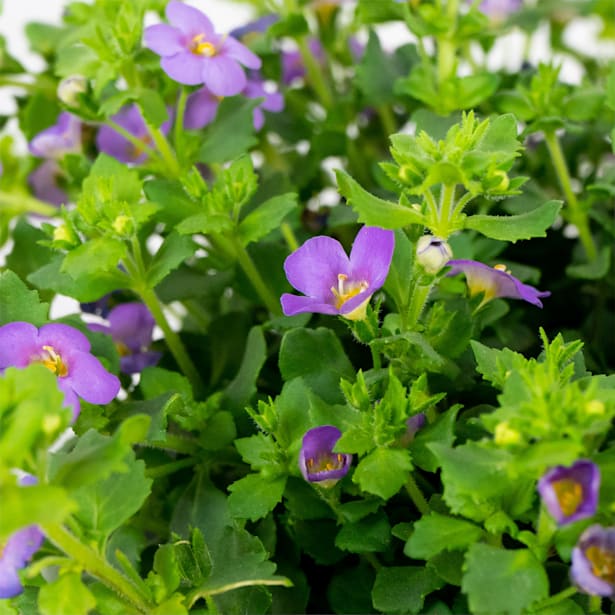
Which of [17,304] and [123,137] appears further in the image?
[123,137]

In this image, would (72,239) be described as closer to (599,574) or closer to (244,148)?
(244,148)

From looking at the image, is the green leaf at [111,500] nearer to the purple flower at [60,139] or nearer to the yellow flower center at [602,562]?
the yellow flower center at [602,562]

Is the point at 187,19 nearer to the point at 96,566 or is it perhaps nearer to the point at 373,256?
the point at 373,256

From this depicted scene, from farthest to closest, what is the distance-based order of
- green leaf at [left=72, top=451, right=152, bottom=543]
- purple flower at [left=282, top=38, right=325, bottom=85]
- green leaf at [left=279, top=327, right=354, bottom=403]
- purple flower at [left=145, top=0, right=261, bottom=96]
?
1. purple flower at [left=282, top=38, right=325, bottom=85]
2. purple flower at [left=145, top=0, right=261, bottom=96]
3. green leaf at [left=279, top=327, right=354, bottom=403]
4. green leaf at [left=72, top=451, right=152, bottom=543]

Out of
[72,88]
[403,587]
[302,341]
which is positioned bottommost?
[403,587]

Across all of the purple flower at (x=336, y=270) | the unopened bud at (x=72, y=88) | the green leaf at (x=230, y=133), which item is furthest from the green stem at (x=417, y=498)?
the unopened bud at (x=72, y=88)

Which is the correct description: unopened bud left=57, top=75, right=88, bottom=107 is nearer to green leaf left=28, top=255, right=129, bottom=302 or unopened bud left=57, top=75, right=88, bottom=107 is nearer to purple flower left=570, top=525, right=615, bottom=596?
green leaf left=28, top=255, right=129, bottom=302

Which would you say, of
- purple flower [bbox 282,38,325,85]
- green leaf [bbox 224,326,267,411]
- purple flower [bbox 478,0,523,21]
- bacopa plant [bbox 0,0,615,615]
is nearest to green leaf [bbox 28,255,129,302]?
bacopa plant [bbox 0,0,615,615]

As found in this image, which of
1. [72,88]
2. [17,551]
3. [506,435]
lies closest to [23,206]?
[72,88]

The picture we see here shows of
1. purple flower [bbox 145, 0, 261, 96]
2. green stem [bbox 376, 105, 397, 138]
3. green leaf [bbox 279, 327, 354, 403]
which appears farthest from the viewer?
green stem [bbox 376, 105, 397, 138]
